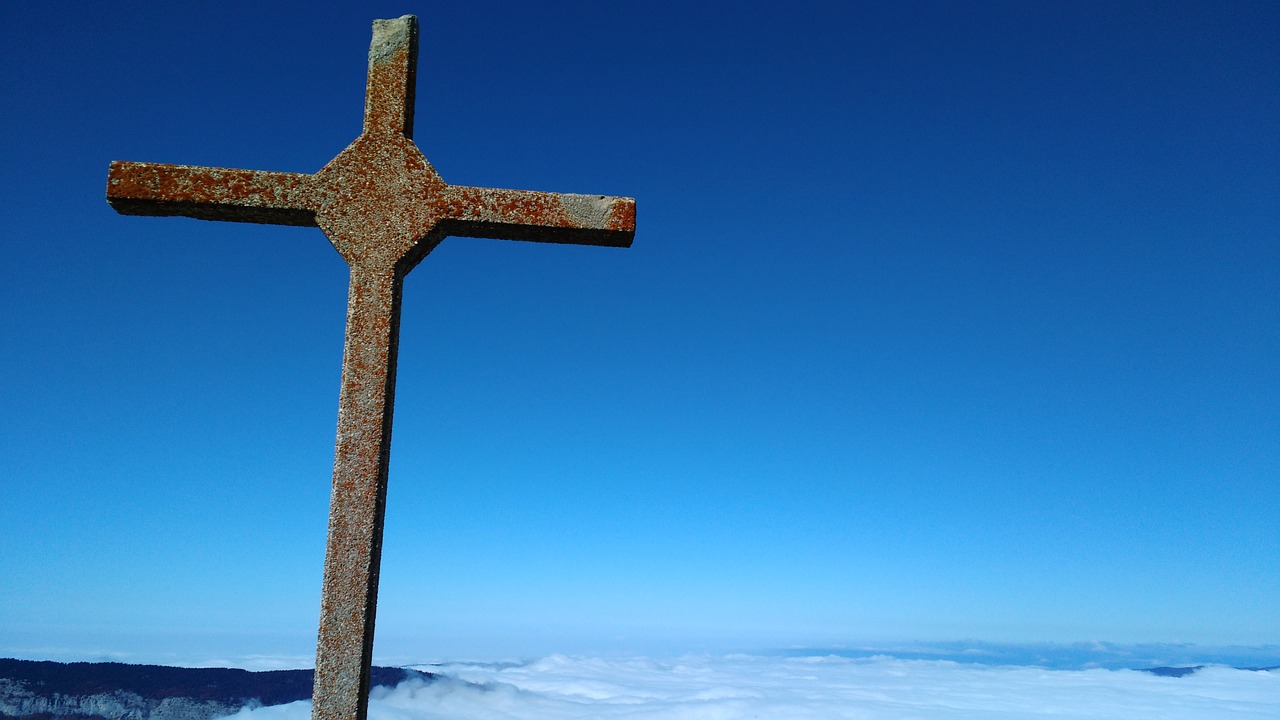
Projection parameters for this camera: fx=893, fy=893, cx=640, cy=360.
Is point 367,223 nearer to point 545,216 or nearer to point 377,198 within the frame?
point 377,198

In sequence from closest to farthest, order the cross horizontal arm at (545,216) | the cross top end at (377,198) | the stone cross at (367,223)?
the stone cross at (367,223) < the cross top end at (377,198) < the cross horizontal arm at (545,216)

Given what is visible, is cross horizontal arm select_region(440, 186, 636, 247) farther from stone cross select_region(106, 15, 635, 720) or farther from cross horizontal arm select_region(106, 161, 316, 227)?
cross horizontal arm select_region(106, 161, 316, 227)

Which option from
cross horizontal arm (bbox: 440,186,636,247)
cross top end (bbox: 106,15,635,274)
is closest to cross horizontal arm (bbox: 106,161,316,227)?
cross top end (bbox: 106,15,635,274)

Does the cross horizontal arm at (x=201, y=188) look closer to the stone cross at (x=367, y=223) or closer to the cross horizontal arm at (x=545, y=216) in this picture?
the stone cross at (x=367, y=223)

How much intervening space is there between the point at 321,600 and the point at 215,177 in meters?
2.38

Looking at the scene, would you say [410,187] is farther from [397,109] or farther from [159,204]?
[159,204]

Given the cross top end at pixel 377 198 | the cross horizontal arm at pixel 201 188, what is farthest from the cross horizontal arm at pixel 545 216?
the cross horizontal arm at pixel 201 188

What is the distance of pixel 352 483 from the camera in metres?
4.40

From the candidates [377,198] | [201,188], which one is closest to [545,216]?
[377,198]

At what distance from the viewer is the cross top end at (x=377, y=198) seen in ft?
15.7

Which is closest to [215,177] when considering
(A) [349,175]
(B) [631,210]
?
(A) [349,175]

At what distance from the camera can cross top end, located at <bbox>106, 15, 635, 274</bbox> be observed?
478 cm

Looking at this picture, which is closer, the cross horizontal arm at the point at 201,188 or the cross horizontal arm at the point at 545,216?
the cross horizontal arm at the point at 201,188

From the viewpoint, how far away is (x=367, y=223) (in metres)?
4.77
